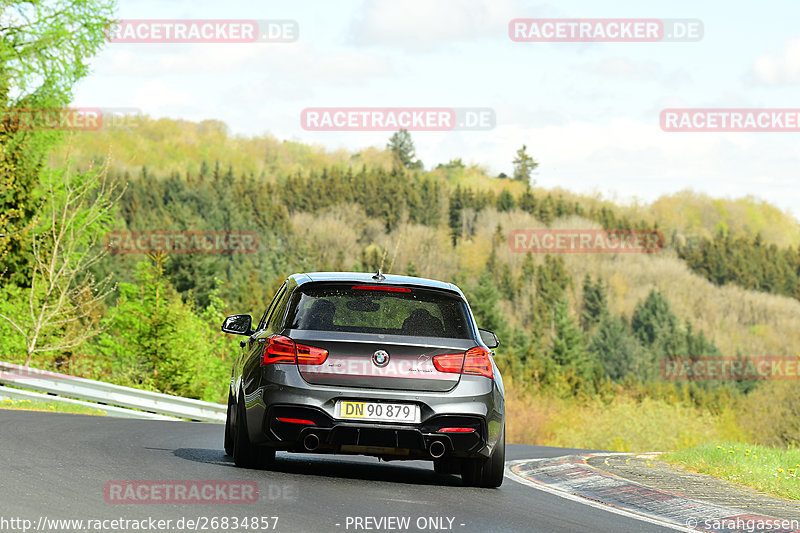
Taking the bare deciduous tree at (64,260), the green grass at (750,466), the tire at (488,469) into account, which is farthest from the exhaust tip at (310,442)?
the bare deciduous tree at (64,260)

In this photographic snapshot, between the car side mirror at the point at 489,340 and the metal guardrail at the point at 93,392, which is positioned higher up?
the car side mirror at the point at 489,340

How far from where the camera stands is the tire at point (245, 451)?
369 inches

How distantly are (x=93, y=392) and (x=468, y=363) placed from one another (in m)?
14.3

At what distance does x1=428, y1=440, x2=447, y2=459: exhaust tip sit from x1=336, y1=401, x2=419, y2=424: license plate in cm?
23

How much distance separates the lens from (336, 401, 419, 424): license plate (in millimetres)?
8625

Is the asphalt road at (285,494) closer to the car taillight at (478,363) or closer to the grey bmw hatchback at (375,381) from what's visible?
the grey bmw hatchback at (375,381)

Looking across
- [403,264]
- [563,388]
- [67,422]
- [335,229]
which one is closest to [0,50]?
[67,422]

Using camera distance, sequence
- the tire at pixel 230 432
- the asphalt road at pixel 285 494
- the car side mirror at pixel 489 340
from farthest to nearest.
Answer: the tire at pixel 230 432 → the car side mirror at pixel 489 340 → the asphalt road at pixel 285 494

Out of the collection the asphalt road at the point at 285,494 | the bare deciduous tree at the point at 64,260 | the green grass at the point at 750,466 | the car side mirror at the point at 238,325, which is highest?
the bare deciduous tree at the point at 64,260

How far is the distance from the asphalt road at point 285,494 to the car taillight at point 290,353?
962 millimetres

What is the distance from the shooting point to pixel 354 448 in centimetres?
865

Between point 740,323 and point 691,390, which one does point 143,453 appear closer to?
point 691,390

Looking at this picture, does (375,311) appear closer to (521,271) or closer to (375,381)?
(375,381)

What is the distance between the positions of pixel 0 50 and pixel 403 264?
97.5 m
